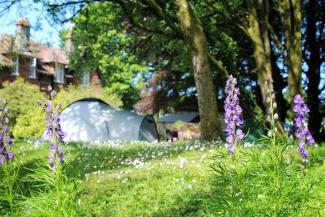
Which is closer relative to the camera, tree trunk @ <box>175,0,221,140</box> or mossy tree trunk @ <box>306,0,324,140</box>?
tree trunk @ <box>175,0,221,140</box>

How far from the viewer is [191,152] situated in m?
10.6

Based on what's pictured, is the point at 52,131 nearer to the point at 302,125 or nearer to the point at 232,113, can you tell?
the point at 232,113

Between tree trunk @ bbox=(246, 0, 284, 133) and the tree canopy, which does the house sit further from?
tree trunk @ bbox=(246, 0, 284, 133)

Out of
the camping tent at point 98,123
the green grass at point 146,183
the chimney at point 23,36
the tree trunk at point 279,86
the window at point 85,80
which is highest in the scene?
the window at point 85,80

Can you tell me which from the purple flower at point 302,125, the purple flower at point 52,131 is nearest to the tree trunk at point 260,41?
the purple flower at point 302,125

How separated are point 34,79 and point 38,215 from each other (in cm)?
4545

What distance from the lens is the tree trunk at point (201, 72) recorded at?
520 inches

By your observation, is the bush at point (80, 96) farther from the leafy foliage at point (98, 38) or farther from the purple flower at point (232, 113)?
the purple flower at point (232, 113)

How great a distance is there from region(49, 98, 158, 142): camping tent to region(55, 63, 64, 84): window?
28.8 metres

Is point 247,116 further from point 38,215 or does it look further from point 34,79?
point 34,79

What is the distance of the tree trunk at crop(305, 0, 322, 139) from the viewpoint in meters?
20.7

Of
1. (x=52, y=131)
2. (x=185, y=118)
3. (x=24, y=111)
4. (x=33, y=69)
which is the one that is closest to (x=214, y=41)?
(x=52, y=131)

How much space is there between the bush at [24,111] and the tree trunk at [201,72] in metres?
20.9

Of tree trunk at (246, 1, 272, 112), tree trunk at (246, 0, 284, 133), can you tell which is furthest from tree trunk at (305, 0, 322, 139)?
tree trunk at (246, 1, 272, 112)
